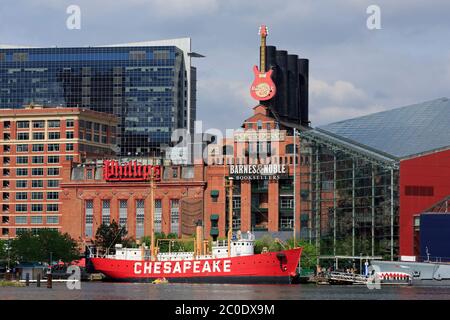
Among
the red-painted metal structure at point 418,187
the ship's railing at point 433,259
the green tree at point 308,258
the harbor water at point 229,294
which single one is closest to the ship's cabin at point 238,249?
the harbor water at point 229,294

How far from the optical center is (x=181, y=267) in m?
172

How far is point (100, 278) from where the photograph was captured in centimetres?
19525

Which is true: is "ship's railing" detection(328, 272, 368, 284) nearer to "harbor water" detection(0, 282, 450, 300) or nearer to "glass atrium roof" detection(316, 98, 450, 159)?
"harbor water" detection(0, 282, 450, 300)

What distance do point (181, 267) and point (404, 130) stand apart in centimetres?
4102

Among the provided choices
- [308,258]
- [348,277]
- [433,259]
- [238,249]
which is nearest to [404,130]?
[308,258]

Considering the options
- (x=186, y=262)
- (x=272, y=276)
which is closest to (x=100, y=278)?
(x=186, y=262)

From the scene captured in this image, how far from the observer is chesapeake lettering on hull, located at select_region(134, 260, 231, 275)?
16662cm

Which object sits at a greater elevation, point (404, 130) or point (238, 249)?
point (404, 130)

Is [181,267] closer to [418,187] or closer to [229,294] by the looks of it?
[418,187]

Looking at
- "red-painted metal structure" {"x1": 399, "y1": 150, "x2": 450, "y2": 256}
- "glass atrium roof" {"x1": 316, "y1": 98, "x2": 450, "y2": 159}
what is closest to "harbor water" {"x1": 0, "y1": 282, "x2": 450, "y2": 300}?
"red-painted metal structure" {"x1": 399, "y1": 150, "x2": 450, "y2": 256}

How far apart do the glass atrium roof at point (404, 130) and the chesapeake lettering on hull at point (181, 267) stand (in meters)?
30.8

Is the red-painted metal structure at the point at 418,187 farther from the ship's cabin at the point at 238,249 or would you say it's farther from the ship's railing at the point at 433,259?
the ship's cabin at the point at 238,249
